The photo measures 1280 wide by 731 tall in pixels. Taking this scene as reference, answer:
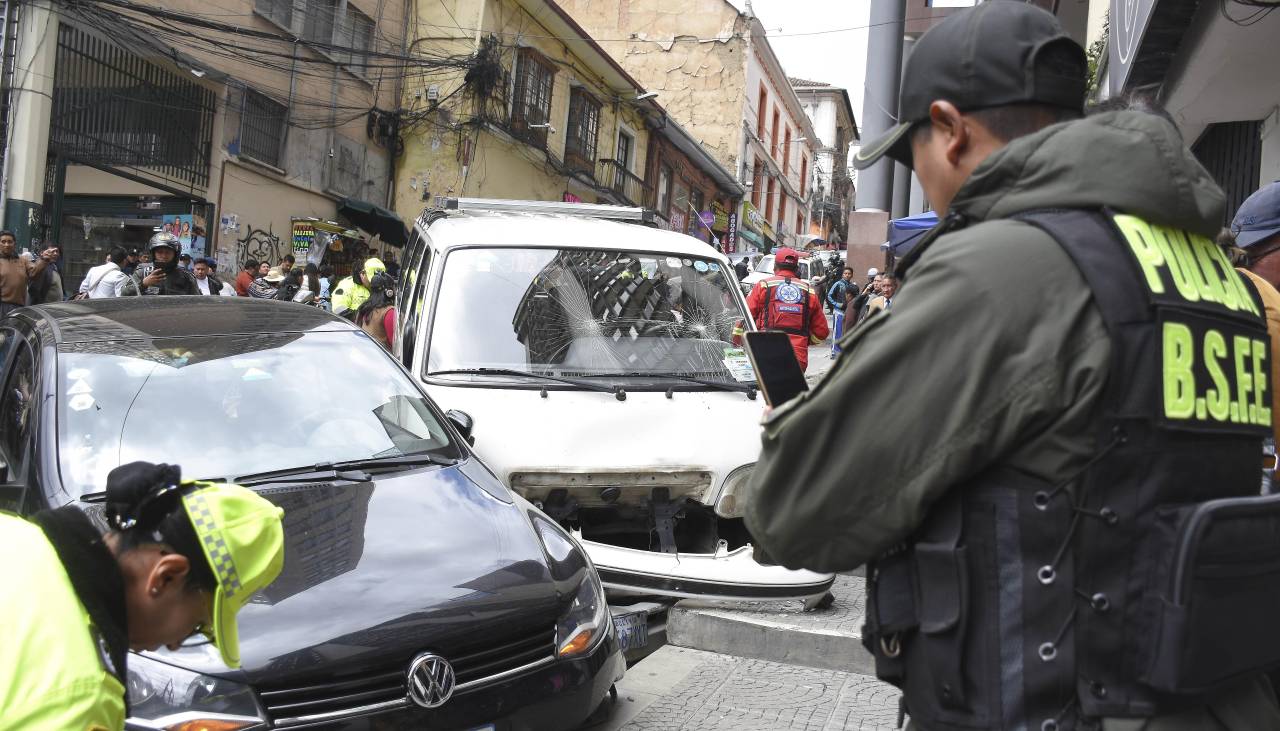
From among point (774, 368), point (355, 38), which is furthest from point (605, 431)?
point (355, 38)

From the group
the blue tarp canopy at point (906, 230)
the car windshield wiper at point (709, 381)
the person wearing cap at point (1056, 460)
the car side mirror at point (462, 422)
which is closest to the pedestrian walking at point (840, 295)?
the blue tarp canopy at point (906, 230)

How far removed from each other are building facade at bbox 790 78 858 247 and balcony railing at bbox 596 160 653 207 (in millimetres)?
30110

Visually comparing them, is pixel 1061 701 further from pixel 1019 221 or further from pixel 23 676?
pixel 23 676

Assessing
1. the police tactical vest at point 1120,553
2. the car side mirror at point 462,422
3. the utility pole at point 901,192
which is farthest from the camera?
the utility pole at point 901,192

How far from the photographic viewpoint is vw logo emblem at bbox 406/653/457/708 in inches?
123

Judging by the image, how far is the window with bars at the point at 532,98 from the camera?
947 inches

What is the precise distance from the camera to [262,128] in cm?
1792

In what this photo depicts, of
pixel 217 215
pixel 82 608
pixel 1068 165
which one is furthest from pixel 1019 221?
pixel 217 215

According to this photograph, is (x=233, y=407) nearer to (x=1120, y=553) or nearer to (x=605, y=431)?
(x=605, y=431)

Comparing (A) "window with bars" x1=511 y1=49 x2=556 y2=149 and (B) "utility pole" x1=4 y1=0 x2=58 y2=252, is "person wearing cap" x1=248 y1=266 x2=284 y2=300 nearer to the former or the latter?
(B) "utility pole" x1=4 y1=0 x2=58 y2=252

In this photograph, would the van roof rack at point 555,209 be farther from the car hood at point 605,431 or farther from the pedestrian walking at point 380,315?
the car hood at point 605,431

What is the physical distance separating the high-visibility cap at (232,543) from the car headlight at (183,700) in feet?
4.17

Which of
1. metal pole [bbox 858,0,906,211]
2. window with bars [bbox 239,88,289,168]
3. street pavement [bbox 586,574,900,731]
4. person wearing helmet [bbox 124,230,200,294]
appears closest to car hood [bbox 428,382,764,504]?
street pavement [bbox 586,574,900,731]

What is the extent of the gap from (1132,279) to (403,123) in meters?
21.8
